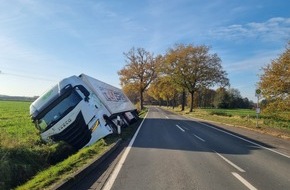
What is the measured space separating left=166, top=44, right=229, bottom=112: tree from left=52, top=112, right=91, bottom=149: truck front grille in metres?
46.3

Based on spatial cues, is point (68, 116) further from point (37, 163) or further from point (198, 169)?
point (198, 169)

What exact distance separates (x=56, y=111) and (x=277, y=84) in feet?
58.0

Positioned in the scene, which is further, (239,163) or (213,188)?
(239,163)

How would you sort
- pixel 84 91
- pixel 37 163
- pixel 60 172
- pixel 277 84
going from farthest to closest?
Result: pixel 277 84 → pixel 84 91 → pixel 37 163 → pixel 60 172

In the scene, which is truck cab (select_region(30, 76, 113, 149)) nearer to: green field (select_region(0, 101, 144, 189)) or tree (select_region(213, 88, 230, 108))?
green field (select_region(0, 101, 144, 189))

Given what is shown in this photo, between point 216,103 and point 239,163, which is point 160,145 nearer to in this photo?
point 239,163

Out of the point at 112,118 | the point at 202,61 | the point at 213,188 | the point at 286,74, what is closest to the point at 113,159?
the point at 213,188

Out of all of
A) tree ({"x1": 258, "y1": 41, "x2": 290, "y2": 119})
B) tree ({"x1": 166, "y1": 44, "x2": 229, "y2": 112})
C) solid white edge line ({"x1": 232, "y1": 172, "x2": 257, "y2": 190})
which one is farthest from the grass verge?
tree ({"x1": 166, "y1": 44, "x2": 229, "y2": 112})

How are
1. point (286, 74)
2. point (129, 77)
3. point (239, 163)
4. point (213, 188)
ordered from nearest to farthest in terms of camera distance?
point (213, 188), point (239, 163), point (286, 74), point (129, 77)

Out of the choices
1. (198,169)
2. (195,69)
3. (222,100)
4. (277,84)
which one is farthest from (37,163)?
(222,100)

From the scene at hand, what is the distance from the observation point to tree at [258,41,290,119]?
83.9 ft

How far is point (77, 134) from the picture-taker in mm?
14734

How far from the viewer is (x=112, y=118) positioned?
18906 millimetres

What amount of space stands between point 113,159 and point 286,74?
1879cm
